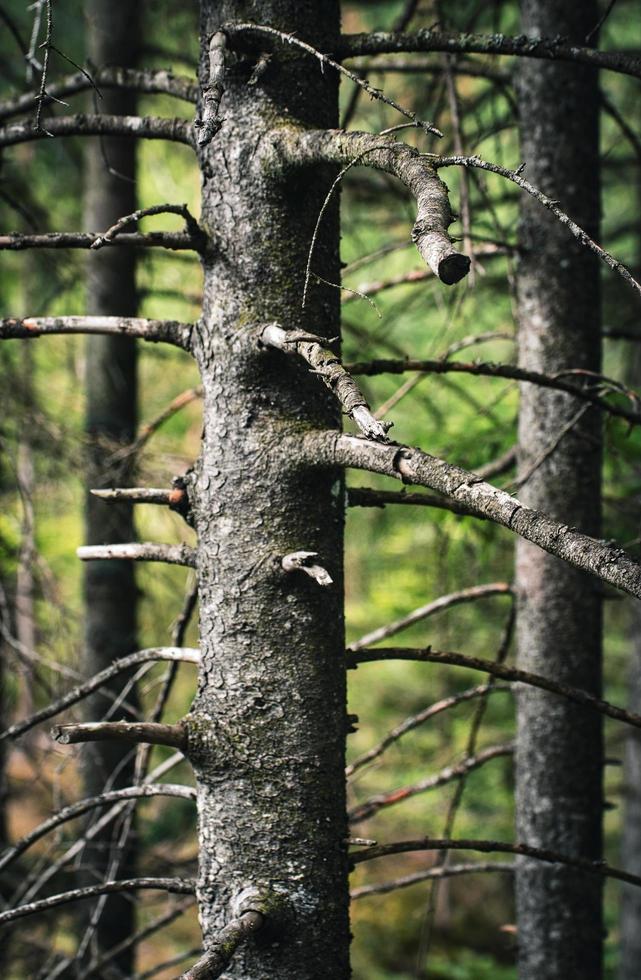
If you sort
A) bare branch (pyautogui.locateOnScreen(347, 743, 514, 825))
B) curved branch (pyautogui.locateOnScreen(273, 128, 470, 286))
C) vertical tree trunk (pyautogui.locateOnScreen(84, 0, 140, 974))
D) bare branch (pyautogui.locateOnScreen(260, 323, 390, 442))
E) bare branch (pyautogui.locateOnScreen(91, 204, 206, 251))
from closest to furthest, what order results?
curved branch (pyautogui.locateOnScreen(273, 128, 470, 286)) → bare branch (pyautogui.locateOnScreen(260, 323, 390, 442)) → bare branch (pyautogui.locateOnScreen(91, 204, 206, 251)) → bare branch (pyautogui.locateOnScreen(347, 743, 514, 825)) → vertical tree trunk (pyautogui.locateOnScreen(84, 0, 140, 974))

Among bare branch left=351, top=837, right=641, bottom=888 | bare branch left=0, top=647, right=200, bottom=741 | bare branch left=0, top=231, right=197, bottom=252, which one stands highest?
bare branch left=0, top=231, right=197, bottom=252

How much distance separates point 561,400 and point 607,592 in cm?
75

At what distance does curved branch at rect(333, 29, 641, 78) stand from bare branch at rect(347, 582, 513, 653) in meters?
1.64

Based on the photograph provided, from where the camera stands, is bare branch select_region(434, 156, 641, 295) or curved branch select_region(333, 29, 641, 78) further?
curved branch select_region(333, 29, 641, 78)

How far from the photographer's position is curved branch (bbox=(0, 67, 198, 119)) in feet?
7.36

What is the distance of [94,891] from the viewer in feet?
6.59

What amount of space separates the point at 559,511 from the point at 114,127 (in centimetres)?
202

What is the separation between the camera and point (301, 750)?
6.56 feet

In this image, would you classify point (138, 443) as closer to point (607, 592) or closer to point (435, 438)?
point (435, 438)

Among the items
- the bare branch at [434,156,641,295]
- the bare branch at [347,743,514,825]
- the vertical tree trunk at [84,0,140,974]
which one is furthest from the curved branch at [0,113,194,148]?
the vertical tree trunk at [84,0,140,974]

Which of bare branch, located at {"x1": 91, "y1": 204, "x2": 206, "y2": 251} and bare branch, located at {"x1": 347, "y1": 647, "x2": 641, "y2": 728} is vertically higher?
bare branch, located at {"x1": 91, "y1": 204, "x2": 206, "y2": 251}

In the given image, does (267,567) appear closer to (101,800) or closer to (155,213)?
(101,800)

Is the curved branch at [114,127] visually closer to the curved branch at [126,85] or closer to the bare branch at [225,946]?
the curved branch at [126,85]

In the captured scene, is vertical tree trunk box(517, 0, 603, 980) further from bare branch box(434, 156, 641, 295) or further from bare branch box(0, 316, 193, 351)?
bare branch box(434, 156, 641, 295)
